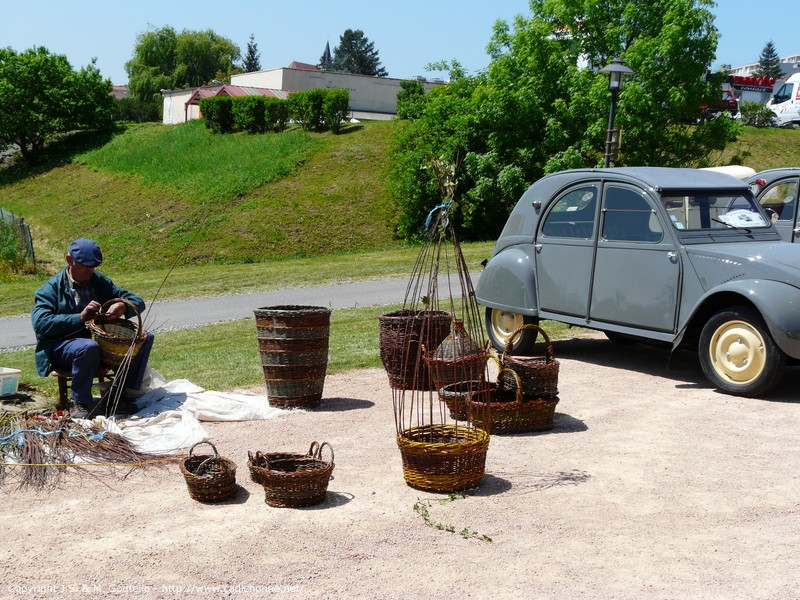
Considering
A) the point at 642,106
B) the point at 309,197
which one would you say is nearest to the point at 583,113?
the point at 642,106

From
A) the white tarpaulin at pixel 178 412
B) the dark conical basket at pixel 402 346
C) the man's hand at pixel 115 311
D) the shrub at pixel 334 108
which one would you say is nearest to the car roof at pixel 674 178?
the dark conical basket at pixel 402 346

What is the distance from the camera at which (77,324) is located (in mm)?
7137

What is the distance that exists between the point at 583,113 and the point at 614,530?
73.2ft

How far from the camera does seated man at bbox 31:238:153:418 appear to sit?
23.0ft

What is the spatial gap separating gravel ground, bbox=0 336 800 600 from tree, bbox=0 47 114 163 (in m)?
48.2

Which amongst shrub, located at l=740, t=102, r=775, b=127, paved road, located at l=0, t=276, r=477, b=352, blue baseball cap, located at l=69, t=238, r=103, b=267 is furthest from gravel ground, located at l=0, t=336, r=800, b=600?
shrub, located at l=740, t=102, r=775, b=127

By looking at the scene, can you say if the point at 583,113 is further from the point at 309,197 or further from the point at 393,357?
the point at 393,357

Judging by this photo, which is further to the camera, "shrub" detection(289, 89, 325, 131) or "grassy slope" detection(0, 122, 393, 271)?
"shrub" detection(289, 89, 325, 131)

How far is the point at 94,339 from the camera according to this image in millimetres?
7168

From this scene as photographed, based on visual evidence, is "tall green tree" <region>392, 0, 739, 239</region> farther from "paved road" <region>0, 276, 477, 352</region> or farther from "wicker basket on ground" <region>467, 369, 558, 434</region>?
"wicker basket on ground" <region>467, 369, 558, 434</region>

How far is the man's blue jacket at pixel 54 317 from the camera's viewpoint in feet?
23.2

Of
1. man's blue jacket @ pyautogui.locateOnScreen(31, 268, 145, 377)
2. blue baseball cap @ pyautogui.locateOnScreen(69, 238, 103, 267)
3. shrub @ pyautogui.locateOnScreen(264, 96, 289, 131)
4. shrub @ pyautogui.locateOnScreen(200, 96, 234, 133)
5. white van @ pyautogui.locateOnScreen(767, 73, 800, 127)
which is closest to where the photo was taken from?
man's blue jacket @ pyautogui.locateOnScreen(31, 268, 145, 377)

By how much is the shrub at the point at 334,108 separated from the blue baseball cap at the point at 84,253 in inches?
1339

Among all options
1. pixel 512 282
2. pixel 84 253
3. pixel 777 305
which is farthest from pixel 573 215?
pixel 84 253
